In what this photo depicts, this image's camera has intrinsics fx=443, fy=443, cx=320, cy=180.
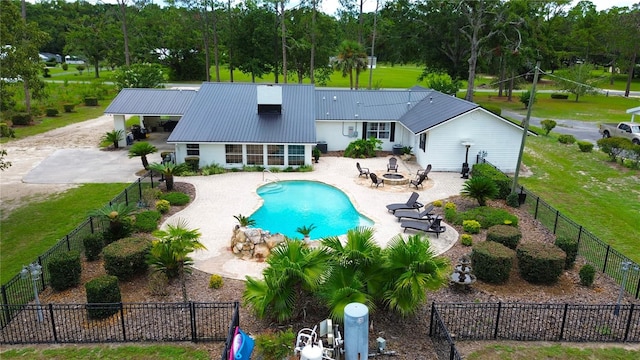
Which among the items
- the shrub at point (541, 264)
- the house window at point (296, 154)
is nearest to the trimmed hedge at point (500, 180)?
the shrub at point (541, 264)

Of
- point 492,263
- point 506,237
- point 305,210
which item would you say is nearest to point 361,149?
point 305,210

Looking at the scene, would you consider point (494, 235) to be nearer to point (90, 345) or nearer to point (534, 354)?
point (534, 354)

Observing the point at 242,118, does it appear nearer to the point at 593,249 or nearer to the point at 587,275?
the point at 593,249

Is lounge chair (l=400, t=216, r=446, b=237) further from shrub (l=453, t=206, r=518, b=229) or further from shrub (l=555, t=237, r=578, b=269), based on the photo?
shrub (l=555, t=237, r=578, b=269)

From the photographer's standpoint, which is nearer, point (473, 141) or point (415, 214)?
point (415, 214)

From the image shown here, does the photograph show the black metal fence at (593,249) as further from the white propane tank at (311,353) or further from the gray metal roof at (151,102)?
the gray metal roof at (151,102)

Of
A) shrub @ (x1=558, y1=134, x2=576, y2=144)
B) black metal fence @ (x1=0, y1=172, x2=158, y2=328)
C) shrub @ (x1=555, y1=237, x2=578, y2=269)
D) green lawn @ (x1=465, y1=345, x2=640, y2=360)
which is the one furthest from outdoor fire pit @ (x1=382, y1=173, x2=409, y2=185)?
shrub @ (x1=558, y1=134, x2=576, y2=144)
